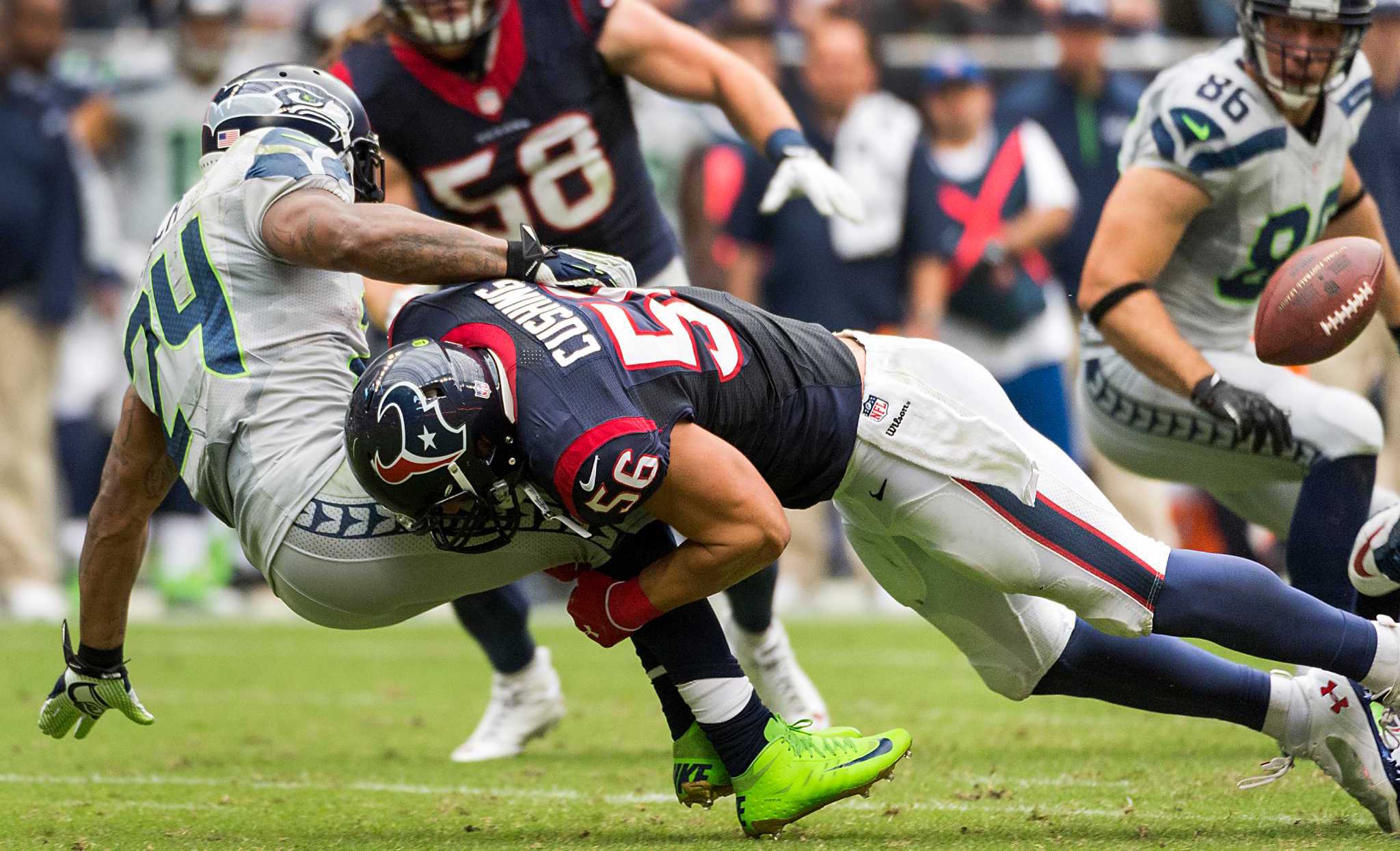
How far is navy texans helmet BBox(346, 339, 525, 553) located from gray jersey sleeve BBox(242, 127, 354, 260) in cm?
39

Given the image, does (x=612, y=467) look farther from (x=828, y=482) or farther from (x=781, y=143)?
(x=781, y=143)

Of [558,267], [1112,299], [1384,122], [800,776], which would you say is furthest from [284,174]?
[1384,122]

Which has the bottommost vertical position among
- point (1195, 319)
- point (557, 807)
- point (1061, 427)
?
point (1061, 427)

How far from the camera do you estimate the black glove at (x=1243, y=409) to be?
450cm

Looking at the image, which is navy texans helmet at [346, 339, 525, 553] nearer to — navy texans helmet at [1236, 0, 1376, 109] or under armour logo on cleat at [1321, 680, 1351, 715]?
under armour logo on cleat at [1321, 680, 1351, 715]

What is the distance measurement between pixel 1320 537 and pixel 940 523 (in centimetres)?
138

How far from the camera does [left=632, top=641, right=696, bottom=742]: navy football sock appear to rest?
380 cm

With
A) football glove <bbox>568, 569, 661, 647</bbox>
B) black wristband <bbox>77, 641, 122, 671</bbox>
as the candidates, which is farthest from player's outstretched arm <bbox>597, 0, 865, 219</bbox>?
black wristband <bbox>77, 641, 122, 671</bbox>

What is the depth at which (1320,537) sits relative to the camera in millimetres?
4520

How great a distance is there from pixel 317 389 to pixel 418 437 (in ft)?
1.52

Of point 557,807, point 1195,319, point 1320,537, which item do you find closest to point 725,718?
point 557,807

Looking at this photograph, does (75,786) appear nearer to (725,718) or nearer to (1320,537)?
(725,718)

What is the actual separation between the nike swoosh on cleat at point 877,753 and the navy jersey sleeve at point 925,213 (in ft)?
16.5

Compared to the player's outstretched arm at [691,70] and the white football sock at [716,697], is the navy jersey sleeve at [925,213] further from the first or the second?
the white football sock at [716,697]
